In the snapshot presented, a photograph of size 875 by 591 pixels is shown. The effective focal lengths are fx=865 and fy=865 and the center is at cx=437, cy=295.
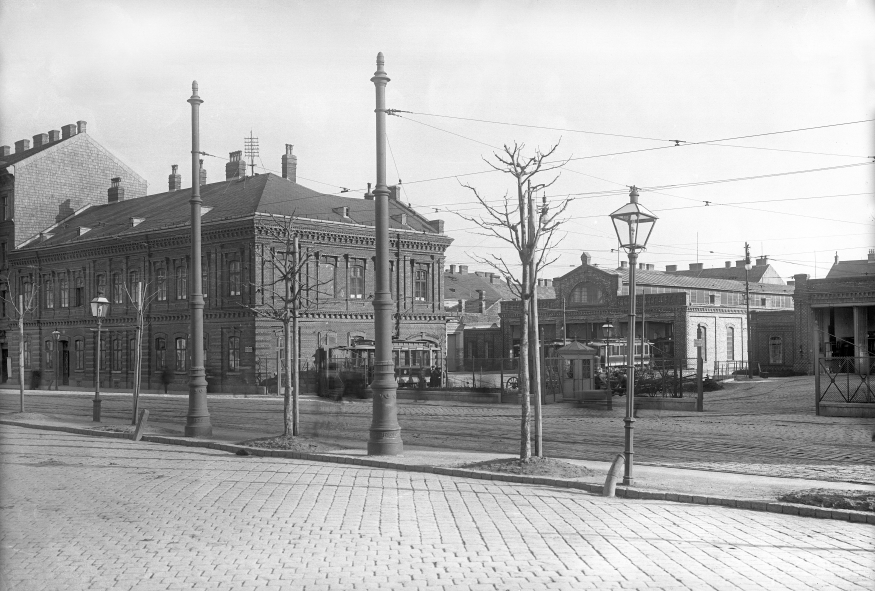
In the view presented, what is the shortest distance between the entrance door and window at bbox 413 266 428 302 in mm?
19961

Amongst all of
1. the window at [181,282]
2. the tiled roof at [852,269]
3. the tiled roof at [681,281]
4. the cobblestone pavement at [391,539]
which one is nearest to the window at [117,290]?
the window at [181,282]

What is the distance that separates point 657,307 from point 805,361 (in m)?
10.1

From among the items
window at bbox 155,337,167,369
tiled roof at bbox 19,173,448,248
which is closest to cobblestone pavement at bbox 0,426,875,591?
tiled roof at bbox 19,173,448,248

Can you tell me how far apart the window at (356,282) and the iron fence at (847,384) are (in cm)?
2299

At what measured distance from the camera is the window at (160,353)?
4772 cm

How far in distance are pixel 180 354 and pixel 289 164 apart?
524 inches

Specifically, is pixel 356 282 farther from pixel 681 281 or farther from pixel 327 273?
pixel 681 281

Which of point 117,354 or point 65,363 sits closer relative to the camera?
point 117,354

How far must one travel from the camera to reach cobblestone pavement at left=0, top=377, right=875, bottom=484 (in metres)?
15.3

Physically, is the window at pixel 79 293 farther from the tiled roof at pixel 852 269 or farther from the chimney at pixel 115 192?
the tiled roof at pixel 852 269

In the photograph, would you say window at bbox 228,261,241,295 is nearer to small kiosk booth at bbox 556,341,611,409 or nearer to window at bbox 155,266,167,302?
window at bbox 155,266,167,302

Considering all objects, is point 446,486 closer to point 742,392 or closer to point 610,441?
point 610,441

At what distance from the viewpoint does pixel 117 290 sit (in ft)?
162

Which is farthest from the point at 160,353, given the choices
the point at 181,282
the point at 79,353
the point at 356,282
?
the point at 356,282
